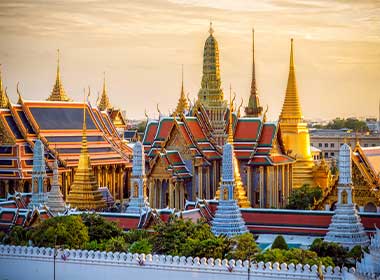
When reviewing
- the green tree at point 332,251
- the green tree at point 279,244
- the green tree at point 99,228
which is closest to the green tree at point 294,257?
the green tree at point 332,251

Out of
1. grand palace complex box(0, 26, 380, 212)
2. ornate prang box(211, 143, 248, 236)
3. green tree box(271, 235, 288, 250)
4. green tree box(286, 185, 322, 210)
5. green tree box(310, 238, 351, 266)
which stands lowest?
green tree box(310, 238, 351, 266)

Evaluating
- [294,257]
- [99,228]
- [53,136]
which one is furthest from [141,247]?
[53,136]

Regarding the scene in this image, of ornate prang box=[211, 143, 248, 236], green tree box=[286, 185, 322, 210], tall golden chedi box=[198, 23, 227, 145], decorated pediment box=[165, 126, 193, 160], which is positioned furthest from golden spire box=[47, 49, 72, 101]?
ornate prang box=[211, 143, 248, 236]

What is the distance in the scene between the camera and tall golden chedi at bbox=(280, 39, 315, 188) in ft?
137

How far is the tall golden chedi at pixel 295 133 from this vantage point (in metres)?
41.9

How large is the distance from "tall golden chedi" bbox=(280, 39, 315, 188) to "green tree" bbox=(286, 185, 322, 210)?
5737 mm

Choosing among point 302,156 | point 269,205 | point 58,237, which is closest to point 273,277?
point 58,237

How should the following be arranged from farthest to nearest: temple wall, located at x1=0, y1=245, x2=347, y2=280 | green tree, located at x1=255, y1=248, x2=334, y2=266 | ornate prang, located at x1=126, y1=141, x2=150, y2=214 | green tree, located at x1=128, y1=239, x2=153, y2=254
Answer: ornate prang, located at x1=126, y1=141, x2=150, y2=214, green tree, located at x1=128, y1=239, x2=153, y2=254, green tree, located at x1=255, y1=248, x2=334, y2=266, temple wall, located at x1=0, y1=245, x2=347, y2=280

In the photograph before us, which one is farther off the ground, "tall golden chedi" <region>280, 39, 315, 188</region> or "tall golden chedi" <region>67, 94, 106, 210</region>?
"tall golden chedi" <region>280, 39, 315, 188</region>

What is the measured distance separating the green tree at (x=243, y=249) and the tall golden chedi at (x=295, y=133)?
17.5m

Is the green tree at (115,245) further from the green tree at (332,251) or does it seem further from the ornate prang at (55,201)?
the ornate prang at (55,201)

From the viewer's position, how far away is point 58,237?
82.3ft

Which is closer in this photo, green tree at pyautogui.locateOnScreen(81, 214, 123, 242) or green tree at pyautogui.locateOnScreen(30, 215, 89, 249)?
green tree at pyautogui.locateOnScreen(30, 215, 89, 249)

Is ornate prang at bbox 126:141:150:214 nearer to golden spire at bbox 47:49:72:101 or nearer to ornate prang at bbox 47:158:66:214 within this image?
ornate prang at bbox 47:158:66:214
